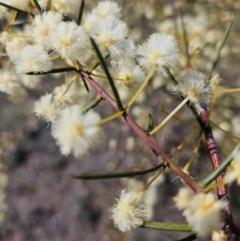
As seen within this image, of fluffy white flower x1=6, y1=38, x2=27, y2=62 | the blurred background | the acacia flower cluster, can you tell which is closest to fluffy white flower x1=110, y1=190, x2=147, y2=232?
the acacia flower cluster

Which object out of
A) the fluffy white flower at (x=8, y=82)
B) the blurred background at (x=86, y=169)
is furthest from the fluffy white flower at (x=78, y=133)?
the blurred background at (x=86, y=169)

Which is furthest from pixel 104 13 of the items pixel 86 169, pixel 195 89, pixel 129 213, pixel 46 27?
pixel 86 169

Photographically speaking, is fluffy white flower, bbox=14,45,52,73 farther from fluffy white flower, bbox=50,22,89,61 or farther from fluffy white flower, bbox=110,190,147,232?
fluffy white flower, bbox=110,190,147,232

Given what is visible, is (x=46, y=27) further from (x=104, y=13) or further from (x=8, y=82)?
(x=8, y=82)

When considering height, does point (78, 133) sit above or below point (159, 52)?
below

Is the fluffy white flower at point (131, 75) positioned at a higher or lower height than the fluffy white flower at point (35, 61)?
lower

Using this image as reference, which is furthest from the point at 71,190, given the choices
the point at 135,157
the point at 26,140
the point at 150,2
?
the point at 150,2

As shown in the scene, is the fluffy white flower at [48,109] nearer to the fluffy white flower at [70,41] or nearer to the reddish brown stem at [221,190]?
the fluffy white flower at [70,41]
